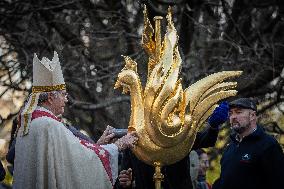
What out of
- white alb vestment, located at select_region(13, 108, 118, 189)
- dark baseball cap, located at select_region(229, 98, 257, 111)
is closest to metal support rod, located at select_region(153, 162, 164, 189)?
white alb vestment, located at select_region(13, 108, 118, 189)

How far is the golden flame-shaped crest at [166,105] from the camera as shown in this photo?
23.0 feet

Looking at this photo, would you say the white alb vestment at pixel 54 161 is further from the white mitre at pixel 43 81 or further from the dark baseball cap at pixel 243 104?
the dark baseball cap at pixel 243 104

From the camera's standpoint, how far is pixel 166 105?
699 cm

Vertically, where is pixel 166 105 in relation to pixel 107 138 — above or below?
above

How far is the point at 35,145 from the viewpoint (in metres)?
6.98

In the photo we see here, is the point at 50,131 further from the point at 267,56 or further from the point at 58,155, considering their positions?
the point at 267,56

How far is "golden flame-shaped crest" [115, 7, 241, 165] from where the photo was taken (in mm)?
6996

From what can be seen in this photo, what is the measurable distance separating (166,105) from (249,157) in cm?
129

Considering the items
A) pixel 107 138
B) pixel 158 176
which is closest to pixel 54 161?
pixel 107 138

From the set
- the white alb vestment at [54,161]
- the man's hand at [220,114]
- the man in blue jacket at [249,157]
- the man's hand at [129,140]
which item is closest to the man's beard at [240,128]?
the man in blue jacket at [249,157]

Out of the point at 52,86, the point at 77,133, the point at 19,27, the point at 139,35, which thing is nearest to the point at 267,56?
the point at 139,35

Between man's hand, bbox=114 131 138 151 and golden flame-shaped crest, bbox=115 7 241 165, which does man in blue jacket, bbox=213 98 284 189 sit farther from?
man's hand, bbox=114 131 138 151

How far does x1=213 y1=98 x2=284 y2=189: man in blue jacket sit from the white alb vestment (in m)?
1.42

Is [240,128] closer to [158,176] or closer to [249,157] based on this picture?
[249,157]
